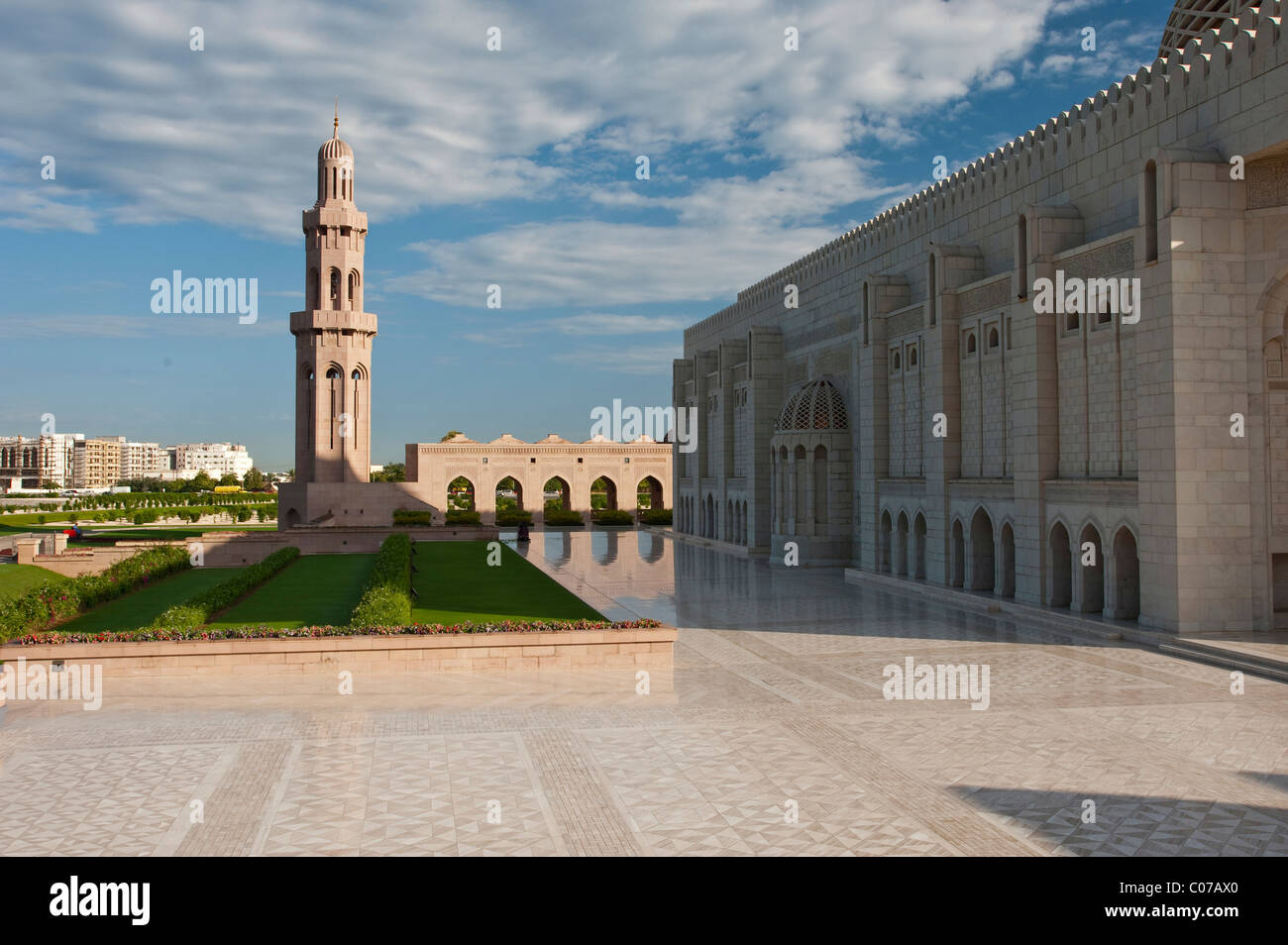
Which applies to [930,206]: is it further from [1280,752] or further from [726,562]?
[1280,752]

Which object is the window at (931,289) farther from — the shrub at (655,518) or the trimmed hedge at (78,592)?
the shrub at (655,518)

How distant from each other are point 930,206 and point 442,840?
19409mm

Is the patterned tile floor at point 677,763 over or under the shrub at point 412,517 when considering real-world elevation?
under

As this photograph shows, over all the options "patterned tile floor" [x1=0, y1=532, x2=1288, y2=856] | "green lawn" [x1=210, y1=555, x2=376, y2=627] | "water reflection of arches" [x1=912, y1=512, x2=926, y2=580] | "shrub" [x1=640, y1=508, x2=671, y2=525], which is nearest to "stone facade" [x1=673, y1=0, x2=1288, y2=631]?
"water reflection of arches" [x1=912, y1=512, x2=926, y2=580]

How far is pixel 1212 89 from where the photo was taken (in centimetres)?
1373

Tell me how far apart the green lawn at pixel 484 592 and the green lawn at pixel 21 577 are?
9.11 meters

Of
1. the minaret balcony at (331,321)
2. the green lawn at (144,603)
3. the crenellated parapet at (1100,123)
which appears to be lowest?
the green lawn at (144,603)

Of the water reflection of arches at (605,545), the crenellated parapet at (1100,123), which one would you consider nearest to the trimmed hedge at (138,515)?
the water reflection of arches at (605,545)

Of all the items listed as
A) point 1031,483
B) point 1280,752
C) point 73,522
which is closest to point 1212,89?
point 1031,483

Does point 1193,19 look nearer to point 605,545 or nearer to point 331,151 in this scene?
point 605,545

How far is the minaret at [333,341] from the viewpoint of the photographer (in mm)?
41656

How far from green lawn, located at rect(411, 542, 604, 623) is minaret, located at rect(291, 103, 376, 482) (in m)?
14.0

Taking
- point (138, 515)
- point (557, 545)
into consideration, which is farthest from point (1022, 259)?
point (138, 515)

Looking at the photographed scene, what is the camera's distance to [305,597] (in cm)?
1961
